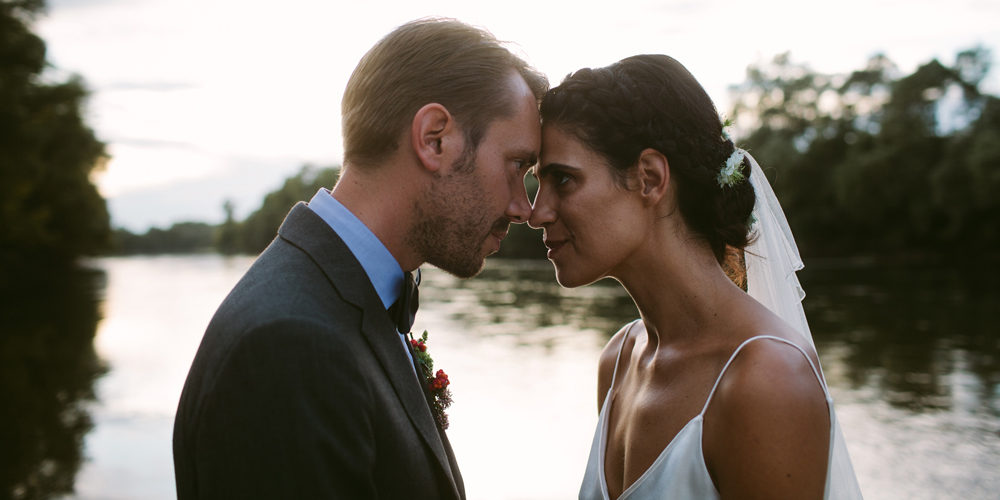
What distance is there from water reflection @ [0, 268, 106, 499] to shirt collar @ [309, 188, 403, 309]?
21.8 feet

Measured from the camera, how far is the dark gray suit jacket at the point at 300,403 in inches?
66.3

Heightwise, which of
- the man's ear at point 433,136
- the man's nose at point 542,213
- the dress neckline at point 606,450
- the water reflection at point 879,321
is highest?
the man's ear at point 433,136

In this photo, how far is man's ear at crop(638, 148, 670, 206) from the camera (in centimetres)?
287

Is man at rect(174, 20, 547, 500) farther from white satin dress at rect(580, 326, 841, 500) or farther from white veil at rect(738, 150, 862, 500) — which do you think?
white veil at rect(738, 150, 862, 500)

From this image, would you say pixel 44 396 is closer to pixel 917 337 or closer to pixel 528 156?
pixel 528 156

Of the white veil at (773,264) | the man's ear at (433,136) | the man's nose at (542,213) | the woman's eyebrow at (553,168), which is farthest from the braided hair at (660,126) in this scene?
the man's ear at (433,136)

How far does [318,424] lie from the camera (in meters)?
1.70

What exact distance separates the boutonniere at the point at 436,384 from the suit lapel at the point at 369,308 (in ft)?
1.29

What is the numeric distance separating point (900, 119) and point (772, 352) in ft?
183

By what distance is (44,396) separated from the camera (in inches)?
441

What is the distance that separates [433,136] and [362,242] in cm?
46

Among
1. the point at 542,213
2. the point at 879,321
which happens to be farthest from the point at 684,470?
the point at 879,321

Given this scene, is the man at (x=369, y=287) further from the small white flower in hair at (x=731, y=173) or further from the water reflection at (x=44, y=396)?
the water reflection at (x=44, y=396)

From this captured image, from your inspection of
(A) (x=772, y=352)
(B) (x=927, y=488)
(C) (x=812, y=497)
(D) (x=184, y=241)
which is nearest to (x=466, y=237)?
(A) (x=772, y=352)
